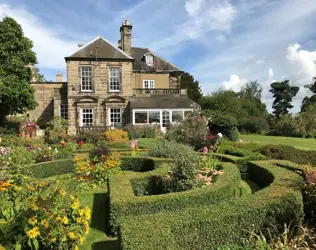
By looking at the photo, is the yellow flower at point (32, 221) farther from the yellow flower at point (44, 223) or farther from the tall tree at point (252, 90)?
the tall tree at point (252, 90)

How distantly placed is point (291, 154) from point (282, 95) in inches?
2237

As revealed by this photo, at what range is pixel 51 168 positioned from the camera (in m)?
9.55

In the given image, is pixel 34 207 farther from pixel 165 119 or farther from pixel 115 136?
pixel 165 119

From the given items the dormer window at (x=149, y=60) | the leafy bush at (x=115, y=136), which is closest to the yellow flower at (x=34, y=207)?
the leafy bush at (x=115, y=136)

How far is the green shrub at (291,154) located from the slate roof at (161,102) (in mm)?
11927

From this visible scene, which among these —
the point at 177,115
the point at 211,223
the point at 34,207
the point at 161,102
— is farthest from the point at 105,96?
the point at 211,223

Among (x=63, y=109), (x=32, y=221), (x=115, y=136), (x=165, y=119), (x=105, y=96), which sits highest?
(x=105, y=96)

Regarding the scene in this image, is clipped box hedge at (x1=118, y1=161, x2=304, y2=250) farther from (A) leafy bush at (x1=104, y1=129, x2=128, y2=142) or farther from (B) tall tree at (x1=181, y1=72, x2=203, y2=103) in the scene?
(B) tall tree at (x1=181, y1=72, x2=203, y2=103)

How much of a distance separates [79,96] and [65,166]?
1420 centimetres

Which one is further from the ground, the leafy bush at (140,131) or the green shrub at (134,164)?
the leafy bush at (140,131)

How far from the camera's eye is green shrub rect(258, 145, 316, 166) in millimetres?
9437

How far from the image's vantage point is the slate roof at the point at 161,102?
2289cm

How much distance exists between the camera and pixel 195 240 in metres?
3.66

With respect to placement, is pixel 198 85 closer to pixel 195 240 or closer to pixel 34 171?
pixel 34 171
